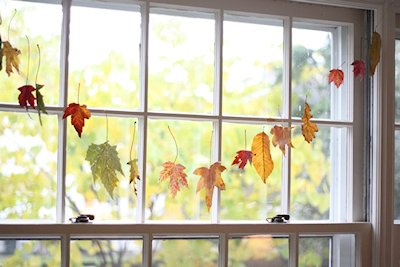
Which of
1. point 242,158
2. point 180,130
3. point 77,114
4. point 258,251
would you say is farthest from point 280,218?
point 77,114

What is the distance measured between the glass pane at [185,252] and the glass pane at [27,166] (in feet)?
1.34

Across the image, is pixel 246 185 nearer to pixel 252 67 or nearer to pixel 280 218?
pixel 280 218

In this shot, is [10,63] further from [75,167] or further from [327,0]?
[327,0]

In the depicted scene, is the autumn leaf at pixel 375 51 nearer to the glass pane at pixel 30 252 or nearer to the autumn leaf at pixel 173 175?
the autumn leaf at pixel 173 175

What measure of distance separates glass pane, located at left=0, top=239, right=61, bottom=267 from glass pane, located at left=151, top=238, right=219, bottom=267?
359mm

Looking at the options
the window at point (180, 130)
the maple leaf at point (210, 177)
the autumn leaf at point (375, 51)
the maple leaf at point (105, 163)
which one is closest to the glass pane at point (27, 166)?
the window at point (180, 130)

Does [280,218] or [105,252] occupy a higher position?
[280,218]

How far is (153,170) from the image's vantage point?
89.5 inches

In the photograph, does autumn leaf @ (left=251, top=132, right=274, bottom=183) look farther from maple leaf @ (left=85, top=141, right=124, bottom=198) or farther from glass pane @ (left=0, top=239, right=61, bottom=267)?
glass pane @ (left=0, top=239, right=61, bottom=267)

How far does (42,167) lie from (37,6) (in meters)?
0.58

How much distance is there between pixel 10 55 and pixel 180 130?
26.2 inches

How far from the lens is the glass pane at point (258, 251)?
7.68 feet

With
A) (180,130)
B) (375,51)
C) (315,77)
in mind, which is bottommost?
(180,130)

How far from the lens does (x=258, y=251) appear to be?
237 centimetres
